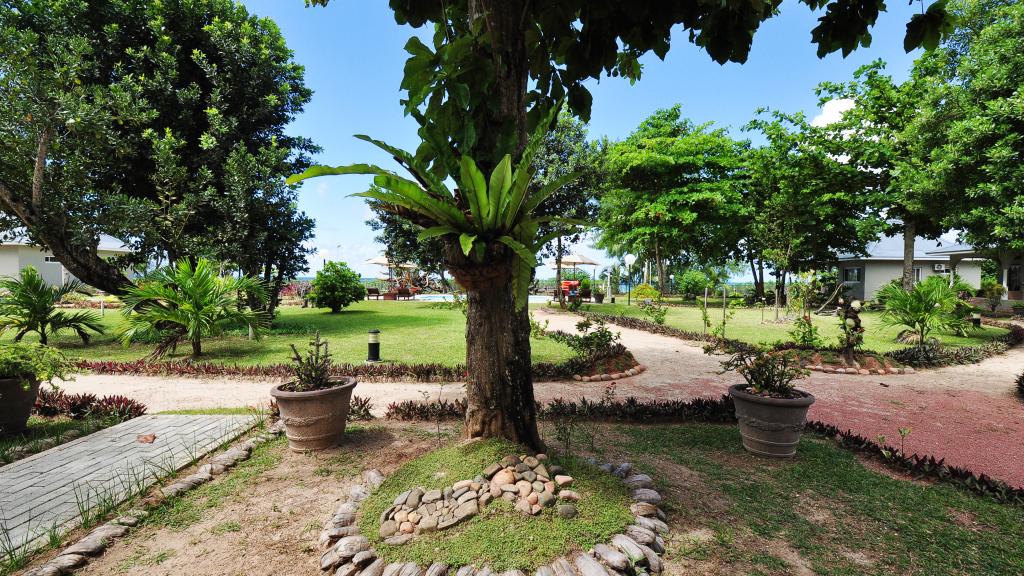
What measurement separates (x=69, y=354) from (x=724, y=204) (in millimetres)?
25446

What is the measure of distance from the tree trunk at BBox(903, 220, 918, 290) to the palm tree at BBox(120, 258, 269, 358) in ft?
72.0

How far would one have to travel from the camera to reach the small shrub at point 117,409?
15.4 ft

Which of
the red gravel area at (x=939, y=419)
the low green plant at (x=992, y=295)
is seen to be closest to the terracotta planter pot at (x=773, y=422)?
the red gravel area at (x=939, y=419)

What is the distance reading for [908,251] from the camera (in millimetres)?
16844

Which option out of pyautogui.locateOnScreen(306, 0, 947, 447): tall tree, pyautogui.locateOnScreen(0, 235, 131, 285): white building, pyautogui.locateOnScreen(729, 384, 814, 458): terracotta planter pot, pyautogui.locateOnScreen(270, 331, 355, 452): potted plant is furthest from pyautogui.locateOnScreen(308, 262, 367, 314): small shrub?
pyautogui.locateOnScreen(729, 384, 814, 458): terracotta planter pot

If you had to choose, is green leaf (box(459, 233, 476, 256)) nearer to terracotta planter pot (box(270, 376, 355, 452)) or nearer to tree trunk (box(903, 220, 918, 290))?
terracotta planter pot (box(270, 376, 355, 452))

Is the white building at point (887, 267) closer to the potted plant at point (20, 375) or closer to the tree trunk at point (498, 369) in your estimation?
the tree trunk at point (498, 369)

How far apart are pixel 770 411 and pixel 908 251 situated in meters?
19.1

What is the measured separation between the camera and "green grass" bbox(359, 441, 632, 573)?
2061 millimetres

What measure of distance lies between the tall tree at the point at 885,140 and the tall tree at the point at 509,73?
1742 cm

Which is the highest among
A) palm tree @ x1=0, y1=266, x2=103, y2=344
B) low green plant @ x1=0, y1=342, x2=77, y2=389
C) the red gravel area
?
palm tree @ x1=0, y1=266, x2=103, y2=344

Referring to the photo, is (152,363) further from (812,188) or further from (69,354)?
(812,188)

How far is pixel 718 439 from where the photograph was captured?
4023 mm

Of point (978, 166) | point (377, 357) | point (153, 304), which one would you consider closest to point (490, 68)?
point (377, 357)
